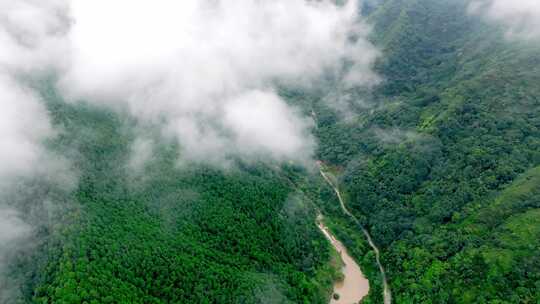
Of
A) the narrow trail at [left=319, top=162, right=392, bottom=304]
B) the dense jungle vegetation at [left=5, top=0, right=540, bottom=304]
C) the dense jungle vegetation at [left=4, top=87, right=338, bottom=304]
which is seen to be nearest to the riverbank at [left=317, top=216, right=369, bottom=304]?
the dense jungle vegetation at [left=5, top=0, right=540, bottom=304]

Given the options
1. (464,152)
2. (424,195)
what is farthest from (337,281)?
(464,152)

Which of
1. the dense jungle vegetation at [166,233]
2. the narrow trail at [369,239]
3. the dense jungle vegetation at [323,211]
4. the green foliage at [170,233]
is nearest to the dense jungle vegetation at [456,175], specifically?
the dense jungle vegetation at [323,211]

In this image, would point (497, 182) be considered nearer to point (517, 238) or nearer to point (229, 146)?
point (517, 238)

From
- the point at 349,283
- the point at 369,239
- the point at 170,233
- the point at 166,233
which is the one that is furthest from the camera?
the point at 369,239

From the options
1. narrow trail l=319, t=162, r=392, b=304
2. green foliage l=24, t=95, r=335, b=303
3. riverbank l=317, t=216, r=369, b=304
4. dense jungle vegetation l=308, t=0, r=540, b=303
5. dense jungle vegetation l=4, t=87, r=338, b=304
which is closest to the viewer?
dense jungle vegetation l=4, t=87, r=338, b=304

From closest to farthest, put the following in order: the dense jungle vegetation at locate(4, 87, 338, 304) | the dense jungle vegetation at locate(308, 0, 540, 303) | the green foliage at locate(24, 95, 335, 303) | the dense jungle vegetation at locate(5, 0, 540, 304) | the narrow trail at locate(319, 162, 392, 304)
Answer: the dense jungle vegetation at locate(4, 87, 338, 304)
the green foliage at locate(24, 95, 335, 303)
the dense jungle vegetation at locate(5, 0, 540, 304)
the dense jungle vegetation at locate(308, 0, 540, 303)
the narrow trail at locate(319, 162, 392, 304)

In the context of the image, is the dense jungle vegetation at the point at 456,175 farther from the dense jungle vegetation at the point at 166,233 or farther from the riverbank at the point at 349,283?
the dense jungle vegetation at the point at 166,233

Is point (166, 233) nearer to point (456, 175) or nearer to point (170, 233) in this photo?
point (170, 233)

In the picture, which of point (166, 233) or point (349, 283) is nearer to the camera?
point (166, 233)

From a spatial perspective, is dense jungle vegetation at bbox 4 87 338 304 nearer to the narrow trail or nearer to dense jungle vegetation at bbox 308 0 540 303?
the narrow trail

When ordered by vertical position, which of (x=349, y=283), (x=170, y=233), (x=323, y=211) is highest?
(x=323, y=211)

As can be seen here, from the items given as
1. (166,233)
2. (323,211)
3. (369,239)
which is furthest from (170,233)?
(369,239)
